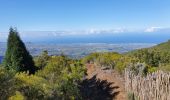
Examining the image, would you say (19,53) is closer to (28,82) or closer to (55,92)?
(55,92)

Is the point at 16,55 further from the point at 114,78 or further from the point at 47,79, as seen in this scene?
the point at 114,78

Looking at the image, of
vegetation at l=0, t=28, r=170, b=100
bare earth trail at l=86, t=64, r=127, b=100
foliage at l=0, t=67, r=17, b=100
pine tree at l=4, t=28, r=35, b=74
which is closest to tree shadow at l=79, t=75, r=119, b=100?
vegetation at l=0, t=28, r=170, b=100

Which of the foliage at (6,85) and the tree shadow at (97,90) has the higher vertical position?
the foliage at (6,85)

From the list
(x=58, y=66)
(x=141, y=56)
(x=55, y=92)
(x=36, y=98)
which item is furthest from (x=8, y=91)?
(x=141, y=56)

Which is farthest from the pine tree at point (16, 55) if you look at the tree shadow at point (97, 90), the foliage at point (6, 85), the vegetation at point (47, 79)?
the foliage at point (6, 85)

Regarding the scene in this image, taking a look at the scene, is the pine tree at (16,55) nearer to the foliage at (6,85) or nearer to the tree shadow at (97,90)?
the tree shadow at (97,90)

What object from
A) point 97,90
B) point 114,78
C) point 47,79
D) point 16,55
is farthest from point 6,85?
point 16,55
